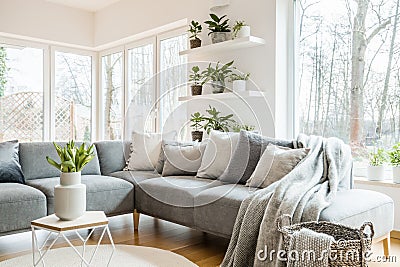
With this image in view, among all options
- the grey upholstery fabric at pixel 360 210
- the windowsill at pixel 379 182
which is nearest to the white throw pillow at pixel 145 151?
the windowsill at pixel 379 182

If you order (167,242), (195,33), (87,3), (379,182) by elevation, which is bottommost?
(167,242)

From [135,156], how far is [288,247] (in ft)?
7.79

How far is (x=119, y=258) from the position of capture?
272 cm

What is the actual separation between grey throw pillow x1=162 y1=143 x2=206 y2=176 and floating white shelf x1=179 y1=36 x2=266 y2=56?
1.14 meters

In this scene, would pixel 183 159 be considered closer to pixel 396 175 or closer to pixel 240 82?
pixel 240 82

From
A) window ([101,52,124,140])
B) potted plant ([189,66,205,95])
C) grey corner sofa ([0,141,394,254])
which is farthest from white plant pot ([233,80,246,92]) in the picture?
window ([101,52,124,140])

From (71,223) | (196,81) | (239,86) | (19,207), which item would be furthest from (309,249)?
(196,81)

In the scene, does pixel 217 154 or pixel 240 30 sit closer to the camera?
pixel 217 154

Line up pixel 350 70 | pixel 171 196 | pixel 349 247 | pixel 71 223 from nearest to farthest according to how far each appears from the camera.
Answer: pixel 349 247 < pixel 71 223 < pixel 171 196 < pixel 350 70

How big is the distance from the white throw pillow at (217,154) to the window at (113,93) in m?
3.08

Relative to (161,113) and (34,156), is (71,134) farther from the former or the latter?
(34,156)

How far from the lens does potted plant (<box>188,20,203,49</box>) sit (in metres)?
Answer: 4.50

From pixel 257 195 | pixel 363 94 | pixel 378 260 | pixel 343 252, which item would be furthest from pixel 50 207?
pixel 363 94

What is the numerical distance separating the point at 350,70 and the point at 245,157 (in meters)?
1.42
